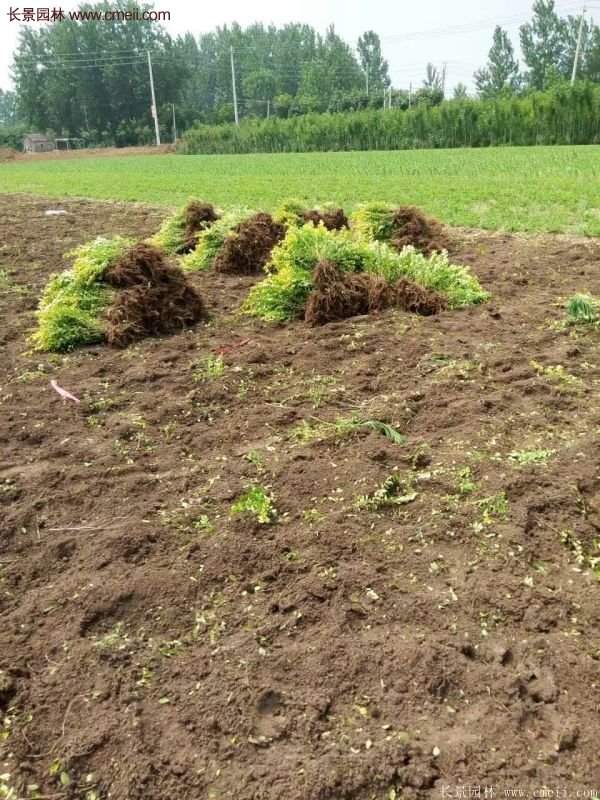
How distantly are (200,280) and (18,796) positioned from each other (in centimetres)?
707

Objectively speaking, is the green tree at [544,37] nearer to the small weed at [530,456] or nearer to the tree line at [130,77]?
the tree line at [130,77]

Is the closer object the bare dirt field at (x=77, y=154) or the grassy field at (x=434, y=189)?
the grassy field at (x=434, y=189)

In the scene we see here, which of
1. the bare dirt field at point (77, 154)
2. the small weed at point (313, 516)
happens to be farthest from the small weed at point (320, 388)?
the bare dirt field at point (77, 154)

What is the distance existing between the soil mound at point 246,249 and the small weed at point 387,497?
19.2 ft

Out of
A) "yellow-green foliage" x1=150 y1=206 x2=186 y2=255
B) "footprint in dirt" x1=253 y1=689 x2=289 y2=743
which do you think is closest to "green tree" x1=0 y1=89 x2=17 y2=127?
"yellow-green foliage" x1=150 y1=206 x2=186 y2=255

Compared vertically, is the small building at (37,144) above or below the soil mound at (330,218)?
above

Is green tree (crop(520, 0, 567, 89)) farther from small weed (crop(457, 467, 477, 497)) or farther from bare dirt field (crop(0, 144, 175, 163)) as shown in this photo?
small weed (crop(457, 467, 477, 497))

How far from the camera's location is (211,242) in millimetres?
9117

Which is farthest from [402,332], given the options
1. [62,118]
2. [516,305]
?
[62,118]

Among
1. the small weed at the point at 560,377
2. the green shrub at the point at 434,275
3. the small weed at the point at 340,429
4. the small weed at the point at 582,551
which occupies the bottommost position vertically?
the small weed at the point at 582,551

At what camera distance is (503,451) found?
149 inches

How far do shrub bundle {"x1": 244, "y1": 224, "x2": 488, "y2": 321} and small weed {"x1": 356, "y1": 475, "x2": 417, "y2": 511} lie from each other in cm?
346

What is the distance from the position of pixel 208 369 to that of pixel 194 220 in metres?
5.22

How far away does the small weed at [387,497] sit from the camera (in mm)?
3375
